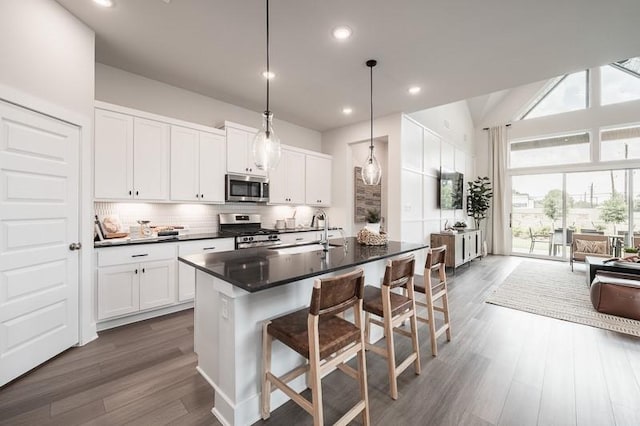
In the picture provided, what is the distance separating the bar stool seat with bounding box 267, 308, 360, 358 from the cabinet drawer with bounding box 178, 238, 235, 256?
2100mm

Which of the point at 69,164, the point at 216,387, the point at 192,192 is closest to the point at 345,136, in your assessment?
the point at 192,192

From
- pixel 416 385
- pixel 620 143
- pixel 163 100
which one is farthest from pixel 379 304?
pixel 620 143

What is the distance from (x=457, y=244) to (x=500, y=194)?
343cm

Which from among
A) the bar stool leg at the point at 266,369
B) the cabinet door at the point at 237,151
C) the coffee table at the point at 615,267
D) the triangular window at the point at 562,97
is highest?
the triangular window at the point at 562,97

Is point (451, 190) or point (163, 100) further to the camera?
point (451, 190)

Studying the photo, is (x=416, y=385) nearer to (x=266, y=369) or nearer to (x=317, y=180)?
(x=266, y=369)

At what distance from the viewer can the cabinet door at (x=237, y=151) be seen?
4.02 metres

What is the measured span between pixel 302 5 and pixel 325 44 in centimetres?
57

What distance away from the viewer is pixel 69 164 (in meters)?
2.39

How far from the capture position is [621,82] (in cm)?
613

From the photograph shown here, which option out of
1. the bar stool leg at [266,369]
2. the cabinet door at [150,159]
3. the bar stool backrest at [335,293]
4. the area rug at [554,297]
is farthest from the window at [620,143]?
the cabinet door at [150,159]

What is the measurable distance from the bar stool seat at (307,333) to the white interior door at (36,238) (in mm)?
2048

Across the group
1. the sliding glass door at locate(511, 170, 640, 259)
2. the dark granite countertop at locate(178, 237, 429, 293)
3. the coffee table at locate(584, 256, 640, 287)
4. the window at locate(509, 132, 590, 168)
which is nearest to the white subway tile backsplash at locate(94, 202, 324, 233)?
the dark granite countertop at locate(178, 237, 429, 293)

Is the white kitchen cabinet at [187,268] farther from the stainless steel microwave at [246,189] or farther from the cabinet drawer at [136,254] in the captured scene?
the stainless steel microwave at [246,189]
